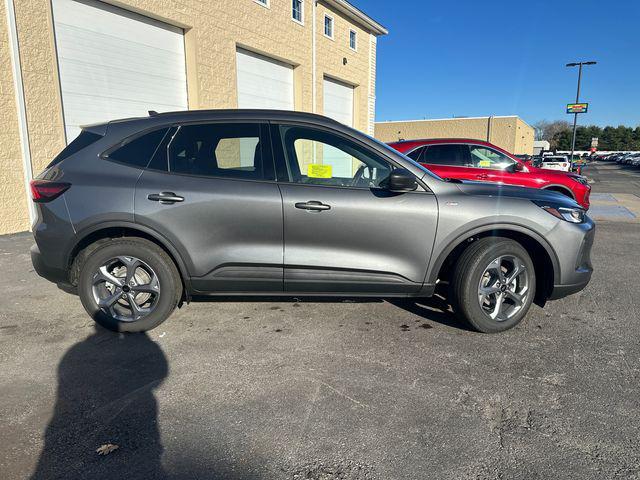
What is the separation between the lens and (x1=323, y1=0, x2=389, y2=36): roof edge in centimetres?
1680

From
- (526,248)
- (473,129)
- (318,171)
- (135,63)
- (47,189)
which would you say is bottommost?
(526,248)

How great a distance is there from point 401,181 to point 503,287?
126cm

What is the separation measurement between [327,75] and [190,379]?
15793 mm

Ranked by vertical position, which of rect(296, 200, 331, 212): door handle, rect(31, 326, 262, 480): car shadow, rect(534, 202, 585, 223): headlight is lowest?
rect(31, 326, 262, 480): car shadow

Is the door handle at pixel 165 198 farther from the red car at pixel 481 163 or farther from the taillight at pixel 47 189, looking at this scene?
the red car at pixel 481 163

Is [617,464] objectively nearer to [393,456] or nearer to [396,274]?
[393,456]

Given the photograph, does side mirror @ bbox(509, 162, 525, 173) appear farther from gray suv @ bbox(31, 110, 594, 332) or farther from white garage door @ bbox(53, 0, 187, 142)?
white garage door @ bbox(53, 0, 187, 142)

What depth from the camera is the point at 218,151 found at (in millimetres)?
3662

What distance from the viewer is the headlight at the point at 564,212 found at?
11.9ft

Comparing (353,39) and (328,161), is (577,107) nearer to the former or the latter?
(353,39)

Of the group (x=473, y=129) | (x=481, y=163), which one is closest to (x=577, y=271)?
(x=481, y=163)

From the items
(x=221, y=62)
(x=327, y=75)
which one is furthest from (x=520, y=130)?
(x=221, y=62)

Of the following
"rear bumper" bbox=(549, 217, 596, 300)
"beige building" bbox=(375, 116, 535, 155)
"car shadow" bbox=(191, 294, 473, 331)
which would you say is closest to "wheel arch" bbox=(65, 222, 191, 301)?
"car shadow" bbox=(191, 294, 473, 331)

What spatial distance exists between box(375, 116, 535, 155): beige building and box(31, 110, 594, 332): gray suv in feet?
156
